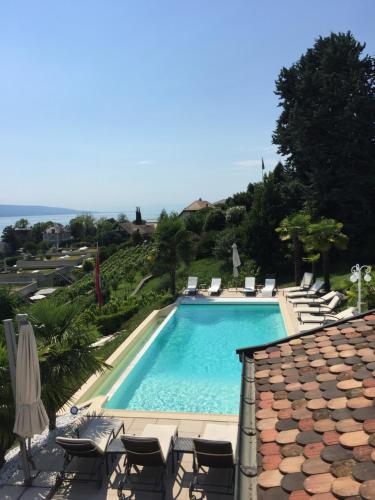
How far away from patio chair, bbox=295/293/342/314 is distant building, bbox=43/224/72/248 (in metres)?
110

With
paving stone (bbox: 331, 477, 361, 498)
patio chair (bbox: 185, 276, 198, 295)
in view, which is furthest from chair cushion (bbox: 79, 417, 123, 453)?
patio chair (bbox: 185, 276, 198, 295)

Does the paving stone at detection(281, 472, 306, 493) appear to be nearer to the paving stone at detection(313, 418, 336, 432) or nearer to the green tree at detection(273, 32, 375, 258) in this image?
the paving stone at detection(313, 418, 336, 432)

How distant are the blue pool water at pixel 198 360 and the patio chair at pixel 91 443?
213cm

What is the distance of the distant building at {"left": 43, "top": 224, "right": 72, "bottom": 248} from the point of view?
401ft

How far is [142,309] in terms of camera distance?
18938 millimetres

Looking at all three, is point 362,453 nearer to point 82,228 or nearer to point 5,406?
point 5,406

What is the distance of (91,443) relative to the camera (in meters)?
6.16

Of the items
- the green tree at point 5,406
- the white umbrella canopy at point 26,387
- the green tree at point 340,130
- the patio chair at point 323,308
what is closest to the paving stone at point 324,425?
the white umbrella canopy at point 26,387

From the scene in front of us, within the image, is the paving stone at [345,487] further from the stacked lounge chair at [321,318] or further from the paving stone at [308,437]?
the stacked lounge chair at [321,318]

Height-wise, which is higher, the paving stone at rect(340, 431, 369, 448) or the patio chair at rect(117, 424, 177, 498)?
the paving stone at rect(340, 431, 369, 448)

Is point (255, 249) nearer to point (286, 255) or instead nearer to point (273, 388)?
point (286, 255)

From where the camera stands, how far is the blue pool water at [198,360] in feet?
32.3

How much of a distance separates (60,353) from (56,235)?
12200cm

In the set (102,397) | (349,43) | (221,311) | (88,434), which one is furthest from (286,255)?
(88,434)
